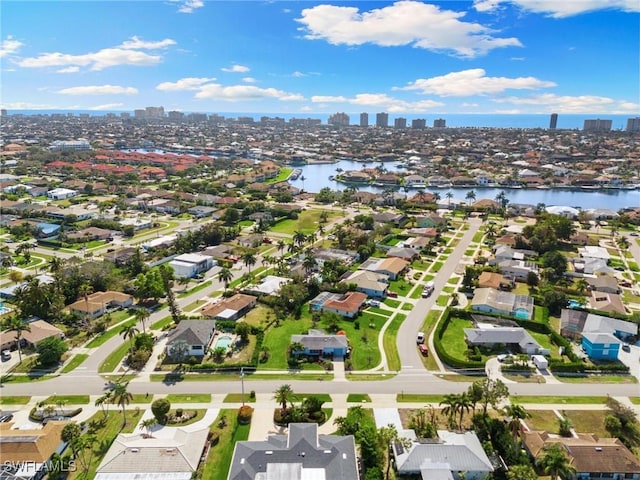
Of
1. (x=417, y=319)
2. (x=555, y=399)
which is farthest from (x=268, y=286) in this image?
(x=555, y=399)

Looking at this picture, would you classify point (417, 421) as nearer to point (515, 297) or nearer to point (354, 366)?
point (354, 366)

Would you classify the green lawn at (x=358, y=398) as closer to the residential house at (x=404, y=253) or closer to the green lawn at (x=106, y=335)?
the green lawn at (x=106, y=335)

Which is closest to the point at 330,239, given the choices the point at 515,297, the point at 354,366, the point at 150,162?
the point at 515,297

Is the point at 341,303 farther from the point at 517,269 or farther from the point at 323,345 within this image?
the point at 517,269

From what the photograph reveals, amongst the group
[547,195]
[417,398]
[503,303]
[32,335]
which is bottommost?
[417,398]

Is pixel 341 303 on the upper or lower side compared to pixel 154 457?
upper
